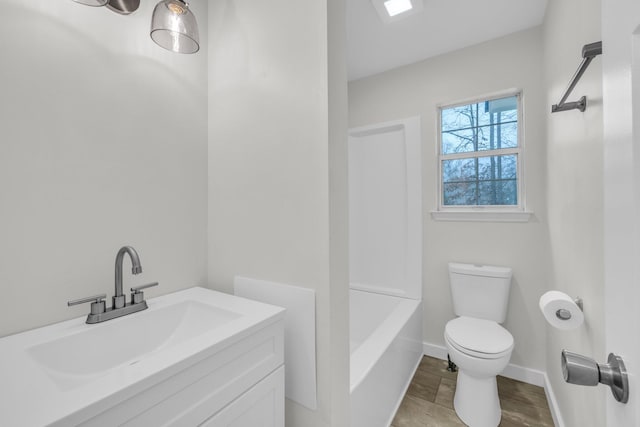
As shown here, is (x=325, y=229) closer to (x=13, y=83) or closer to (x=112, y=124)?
(x=112, y=124)

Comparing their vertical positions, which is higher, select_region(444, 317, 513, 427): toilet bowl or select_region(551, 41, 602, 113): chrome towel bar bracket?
select_region(551, 41, 602, 113): chrome towel bar bracket

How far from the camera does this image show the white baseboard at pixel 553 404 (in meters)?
1.53

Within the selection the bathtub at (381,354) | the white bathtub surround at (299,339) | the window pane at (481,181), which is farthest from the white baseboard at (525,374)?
the white bathtub surround at (299,339)

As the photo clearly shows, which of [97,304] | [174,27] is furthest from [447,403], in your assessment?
[174,27]

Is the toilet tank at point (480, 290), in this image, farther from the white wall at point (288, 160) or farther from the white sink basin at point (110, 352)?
the white sink basin at point (110, 352)

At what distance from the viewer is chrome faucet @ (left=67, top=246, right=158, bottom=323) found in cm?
93

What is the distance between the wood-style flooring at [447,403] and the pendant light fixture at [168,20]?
2258 mm

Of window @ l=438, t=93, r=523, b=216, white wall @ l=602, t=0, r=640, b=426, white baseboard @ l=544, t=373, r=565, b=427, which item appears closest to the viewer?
white wall @ l=602, t=0, r=640, b=426

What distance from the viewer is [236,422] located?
2.72 feet

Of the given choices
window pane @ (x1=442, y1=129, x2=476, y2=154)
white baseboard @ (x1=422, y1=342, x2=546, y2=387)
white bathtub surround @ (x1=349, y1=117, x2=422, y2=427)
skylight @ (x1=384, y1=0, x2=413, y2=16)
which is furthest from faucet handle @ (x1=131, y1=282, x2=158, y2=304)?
white baseboard @ (x1=422, y1=342, x2=546, y2=387)

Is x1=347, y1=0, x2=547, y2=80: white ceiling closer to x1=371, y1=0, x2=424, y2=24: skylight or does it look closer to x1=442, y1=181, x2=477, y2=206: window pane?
x1=371, y1=0, x2=424, y2=24: skylight

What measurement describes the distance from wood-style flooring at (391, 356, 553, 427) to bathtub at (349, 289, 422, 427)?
2.8 inches

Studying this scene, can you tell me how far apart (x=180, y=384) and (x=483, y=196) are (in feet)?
7.63

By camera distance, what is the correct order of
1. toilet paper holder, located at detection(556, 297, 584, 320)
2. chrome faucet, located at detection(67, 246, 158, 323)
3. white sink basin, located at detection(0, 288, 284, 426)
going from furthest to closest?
1. toilet paper holder, located at detection(556, 297, 584, 320)
2. chrome faucet, located at detection(67, 246, 158, 323)
3. white sink basin, located at detection(0, 288, 284, 426)
